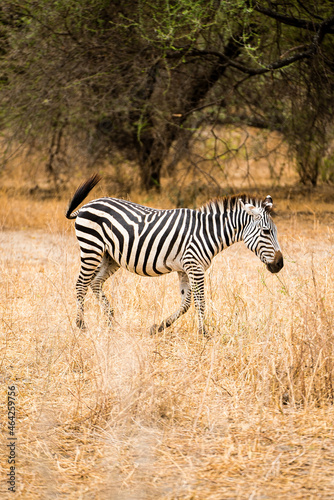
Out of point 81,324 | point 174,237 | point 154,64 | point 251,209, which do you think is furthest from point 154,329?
point 154,64

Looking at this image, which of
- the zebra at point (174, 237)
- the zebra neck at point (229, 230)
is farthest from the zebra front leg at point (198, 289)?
the zebra neck at point (229, 230)

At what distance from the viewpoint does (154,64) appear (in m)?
9.91

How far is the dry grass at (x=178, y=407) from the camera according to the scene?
312 centimetres

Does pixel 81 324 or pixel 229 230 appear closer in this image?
pixel 81 324

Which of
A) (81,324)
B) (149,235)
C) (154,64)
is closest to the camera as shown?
(81,324)

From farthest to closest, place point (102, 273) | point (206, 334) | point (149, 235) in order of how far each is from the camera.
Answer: point (102, 273) < point (149, 235) < point (206, 334)

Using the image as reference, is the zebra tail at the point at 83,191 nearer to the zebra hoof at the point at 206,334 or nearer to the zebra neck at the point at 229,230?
the zebra neck at the point at 229,230

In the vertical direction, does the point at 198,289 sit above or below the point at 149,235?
below

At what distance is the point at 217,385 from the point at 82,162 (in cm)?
864

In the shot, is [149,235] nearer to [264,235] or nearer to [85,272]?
[85,272]

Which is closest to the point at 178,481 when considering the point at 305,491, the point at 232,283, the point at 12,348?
the point at 305,491

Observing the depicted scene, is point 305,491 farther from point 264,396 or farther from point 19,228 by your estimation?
point 19,228

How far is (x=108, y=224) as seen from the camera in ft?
17.9

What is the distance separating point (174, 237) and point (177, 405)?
6.06 ft
